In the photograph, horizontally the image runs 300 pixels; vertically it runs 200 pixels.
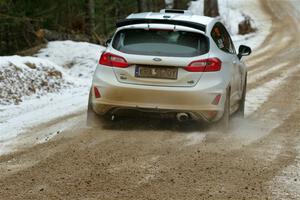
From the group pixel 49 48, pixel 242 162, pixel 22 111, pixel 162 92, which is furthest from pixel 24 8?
pixel 242 162

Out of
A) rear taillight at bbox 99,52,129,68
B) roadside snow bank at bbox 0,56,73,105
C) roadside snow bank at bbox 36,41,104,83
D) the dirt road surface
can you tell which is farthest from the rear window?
roadside snow bank at bbox 36,41,104,83

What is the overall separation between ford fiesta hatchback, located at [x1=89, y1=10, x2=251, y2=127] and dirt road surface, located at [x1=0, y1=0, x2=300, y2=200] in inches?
14.1

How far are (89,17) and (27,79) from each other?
8650mm

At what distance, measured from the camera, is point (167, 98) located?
8758 mm

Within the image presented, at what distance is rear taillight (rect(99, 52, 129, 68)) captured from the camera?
8891mm

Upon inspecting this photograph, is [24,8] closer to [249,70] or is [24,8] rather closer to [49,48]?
[49,48]

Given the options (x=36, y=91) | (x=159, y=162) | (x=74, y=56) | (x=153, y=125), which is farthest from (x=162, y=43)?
(x=74, y=56)

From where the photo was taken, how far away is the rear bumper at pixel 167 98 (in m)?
8.75

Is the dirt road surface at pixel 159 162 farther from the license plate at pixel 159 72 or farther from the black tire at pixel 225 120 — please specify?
the license plate at pixel 159 72

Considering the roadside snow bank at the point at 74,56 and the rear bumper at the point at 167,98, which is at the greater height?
the rear bumper at the point at 167,98

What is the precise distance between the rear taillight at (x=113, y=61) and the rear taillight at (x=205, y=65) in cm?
87

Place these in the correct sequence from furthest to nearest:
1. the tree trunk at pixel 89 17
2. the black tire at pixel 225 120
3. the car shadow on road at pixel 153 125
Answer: the tree trunk at pixel 89 17 < the car shadow on road at pixel 153 125 < the black tire at pixel 225 120

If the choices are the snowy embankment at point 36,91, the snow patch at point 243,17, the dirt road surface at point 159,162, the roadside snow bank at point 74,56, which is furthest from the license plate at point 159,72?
the snow patch at point 243,17

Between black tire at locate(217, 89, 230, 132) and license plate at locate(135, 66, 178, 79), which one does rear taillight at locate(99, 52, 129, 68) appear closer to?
license plate at locate(135, 66, 178, 79)
